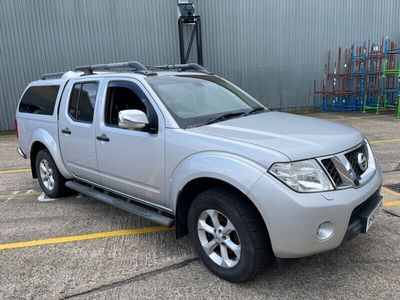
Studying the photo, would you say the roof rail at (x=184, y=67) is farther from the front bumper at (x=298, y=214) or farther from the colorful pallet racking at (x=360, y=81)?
the colorful pallet racking at (x=360, y=81)

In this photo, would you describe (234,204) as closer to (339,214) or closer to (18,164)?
(339,214)

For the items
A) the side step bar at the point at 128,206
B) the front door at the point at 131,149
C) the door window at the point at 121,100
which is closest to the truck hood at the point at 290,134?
the front door at the point at 131,149

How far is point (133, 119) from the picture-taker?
3445mm

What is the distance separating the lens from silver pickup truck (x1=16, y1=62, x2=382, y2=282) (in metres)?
2.68

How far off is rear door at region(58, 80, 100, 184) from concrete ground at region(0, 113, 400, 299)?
2.18 ft

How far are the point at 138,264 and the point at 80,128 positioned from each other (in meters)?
1.90

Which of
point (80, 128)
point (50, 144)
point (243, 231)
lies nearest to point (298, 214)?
point (243, 231)

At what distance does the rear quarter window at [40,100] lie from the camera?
5.24m

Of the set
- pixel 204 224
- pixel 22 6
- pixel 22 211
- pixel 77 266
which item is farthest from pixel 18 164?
pixel 22 6

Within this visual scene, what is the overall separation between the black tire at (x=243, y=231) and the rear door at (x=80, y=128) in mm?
1895

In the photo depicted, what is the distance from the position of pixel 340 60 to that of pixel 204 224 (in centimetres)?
1516

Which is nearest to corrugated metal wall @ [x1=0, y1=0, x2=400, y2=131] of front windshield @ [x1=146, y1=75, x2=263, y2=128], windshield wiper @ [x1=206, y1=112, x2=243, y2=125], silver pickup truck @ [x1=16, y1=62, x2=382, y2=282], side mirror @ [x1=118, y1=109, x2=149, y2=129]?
silver pickup truck @ [x1=16, y1=62, x2=382, y2=282]

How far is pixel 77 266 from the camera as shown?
3498 millimetres

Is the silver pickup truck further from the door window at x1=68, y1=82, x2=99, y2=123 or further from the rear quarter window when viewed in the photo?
the rear quarter window
